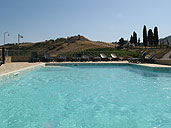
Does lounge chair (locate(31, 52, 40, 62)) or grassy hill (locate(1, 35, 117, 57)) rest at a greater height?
grassy hill (locate(1, 35, 117, 57))

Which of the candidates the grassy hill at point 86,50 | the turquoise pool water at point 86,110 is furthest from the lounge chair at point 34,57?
the turquoise pool water at point 86,110

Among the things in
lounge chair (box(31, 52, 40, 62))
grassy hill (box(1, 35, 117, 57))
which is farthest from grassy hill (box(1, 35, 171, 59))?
lounge chair (box(31, 52, 40, 62))

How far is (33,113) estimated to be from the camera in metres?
4.21

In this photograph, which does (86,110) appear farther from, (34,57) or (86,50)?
(86,50)

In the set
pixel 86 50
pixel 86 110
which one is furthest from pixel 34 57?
pixel 86 50

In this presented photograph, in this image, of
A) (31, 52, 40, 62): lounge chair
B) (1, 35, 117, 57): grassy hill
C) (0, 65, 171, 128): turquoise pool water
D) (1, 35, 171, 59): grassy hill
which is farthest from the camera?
(1, 35, 117, 57): grassy hill

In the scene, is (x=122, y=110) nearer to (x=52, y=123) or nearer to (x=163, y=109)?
(x=163, y=109)

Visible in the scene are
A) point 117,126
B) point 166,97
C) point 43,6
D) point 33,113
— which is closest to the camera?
point 117,126

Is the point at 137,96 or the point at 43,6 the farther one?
the point at 43,6

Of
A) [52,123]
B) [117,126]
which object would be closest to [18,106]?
[52,123]

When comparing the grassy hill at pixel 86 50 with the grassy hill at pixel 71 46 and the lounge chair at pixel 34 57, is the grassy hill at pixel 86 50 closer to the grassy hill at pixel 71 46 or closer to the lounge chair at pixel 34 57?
the grassy hill at pixel 71 46

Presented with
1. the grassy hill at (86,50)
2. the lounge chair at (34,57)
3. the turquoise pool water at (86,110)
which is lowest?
the turquoise pool water at (86,110)

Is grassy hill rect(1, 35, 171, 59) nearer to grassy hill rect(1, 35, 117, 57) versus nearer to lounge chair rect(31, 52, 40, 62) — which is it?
grassy hill rect(1, 35, 117, 57)

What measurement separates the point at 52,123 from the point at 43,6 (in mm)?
14842
